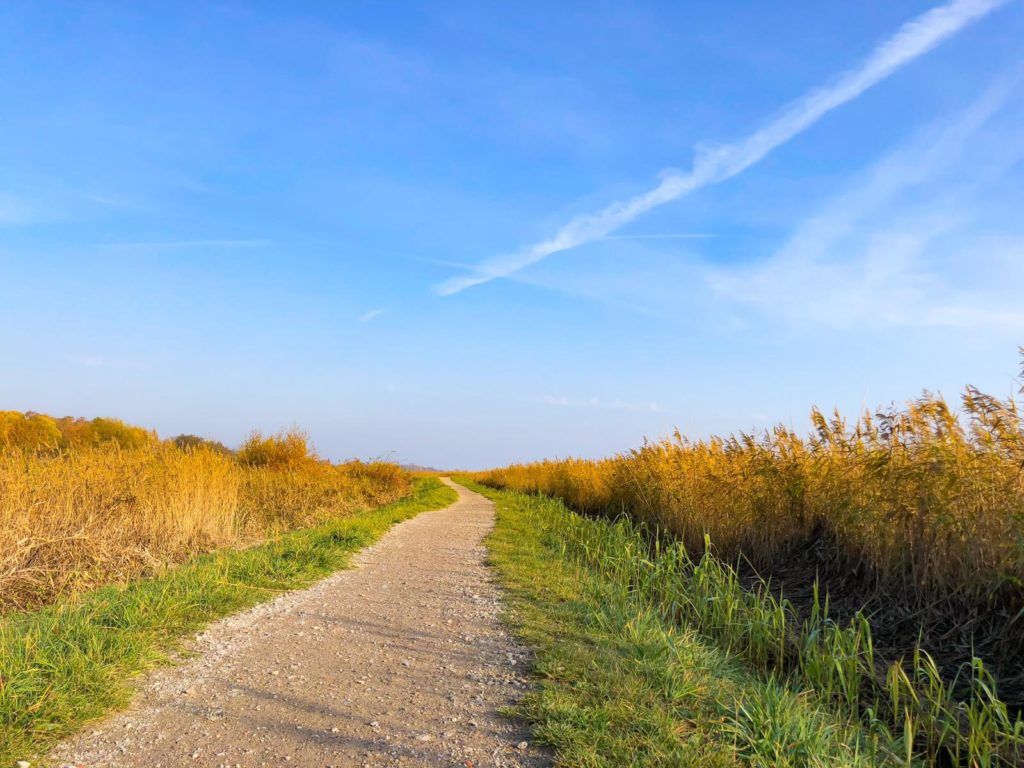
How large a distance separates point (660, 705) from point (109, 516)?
7939mm

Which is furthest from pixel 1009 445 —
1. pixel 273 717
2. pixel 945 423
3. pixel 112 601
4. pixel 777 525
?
pixel 112 601

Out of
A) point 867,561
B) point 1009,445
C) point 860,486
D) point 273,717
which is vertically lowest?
point 273,717

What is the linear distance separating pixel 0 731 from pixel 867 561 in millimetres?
7603

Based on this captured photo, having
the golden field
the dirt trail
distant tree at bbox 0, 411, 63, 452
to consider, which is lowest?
the dirt trail

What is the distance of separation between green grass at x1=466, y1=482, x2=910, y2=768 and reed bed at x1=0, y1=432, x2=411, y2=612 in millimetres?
5198

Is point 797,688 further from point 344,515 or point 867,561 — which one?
point 344,515

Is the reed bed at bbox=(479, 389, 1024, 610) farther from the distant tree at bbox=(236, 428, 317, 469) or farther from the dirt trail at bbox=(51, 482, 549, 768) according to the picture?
the distant tree at bbox=(236, 428, 317, 469)

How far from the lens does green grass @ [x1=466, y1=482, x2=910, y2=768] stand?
3.22 metres

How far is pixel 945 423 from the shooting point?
6863 mm

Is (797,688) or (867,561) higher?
(867,561)

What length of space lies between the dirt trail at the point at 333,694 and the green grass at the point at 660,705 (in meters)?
0.27

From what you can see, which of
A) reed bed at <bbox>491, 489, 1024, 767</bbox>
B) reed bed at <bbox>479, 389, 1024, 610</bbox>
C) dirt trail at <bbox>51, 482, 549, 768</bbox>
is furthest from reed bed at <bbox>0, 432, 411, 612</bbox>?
reed bed at <bbox>479, 389, 1024, 610</bbox>

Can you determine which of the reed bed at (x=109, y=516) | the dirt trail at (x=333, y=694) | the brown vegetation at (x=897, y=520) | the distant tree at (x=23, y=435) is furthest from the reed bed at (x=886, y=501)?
the distant tree at (x=23, y=435)

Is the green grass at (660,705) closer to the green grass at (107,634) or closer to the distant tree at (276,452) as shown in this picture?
the green grass at (107,634)
